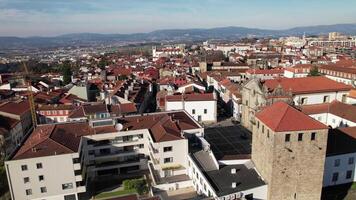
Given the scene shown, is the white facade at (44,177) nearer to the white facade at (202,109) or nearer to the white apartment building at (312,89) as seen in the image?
the white facade at (202,109)

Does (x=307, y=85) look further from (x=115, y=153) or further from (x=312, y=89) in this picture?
(x=115, y=153)

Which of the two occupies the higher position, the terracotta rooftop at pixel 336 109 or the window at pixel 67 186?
the terracotta rooftop at pixel 336 109

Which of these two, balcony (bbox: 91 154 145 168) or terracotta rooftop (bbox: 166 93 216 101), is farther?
terracotta rooftop (bbox: 166 93 216 101)

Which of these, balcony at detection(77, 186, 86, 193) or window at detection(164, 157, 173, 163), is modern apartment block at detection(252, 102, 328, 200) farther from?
balcony at detection(77, 186, 86, 193)

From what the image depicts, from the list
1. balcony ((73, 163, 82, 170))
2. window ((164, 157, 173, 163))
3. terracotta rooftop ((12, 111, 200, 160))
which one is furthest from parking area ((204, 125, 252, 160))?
balcony ((73, 163, 82, 170))

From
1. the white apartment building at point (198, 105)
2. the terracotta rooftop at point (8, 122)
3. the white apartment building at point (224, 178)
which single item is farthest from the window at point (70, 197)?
the white apartment building at point (198, 105)

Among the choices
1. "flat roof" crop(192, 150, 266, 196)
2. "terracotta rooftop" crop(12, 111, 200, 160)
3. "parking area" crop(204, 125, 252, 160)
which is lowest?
"parking area" crop(204, 125, 252, 160)

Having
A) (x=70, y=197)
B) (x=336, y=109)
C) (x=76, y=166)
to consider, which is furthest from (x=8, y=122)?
(x=336, y=109)

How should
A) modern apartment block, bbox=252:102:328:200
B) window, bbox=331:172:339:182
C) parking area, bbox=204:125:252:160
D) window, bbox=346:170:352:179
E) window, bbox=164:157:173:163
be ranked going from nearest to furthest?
1. modern apartment block, bbox=252:102:328:200
2. window, bbox=331:172:339:182
3. window, bbox=346:170:352:179
4. window, bbox=164:157:173:163
5. parking area, bbox=204:125:252:160
